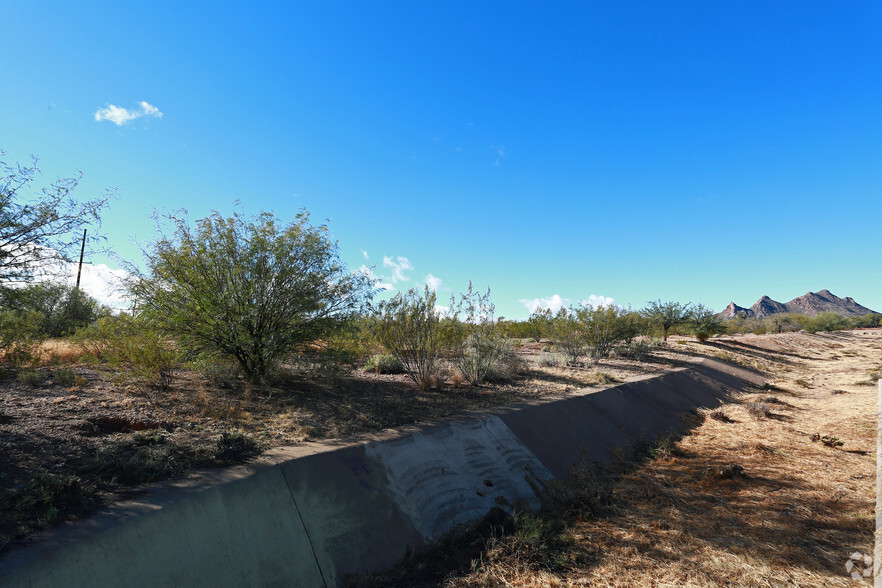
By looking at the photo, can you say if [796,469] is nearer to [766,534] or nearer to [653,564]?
[766,534]

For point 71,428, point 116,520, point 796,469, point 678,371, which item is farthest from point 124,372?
point 678,371

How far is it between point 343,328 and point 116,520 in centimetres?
564

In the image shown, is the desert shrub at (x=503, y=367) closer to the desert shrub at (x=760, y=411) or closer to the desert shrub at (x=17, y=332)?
the desert shrub at (x=760, y=411)

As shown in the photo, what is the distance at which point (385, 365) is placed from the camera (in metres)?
13.1

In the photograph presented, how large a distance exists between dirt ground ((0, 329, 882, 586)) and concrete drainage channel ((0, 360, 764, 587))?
0.46 meters

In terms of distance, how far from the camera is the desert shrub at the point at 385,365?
13.1 m

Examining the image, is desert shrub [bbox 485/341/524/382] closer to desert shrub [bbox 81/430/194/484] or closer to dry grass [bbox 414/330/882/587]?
dry grass [bbox 414/330/882/587]

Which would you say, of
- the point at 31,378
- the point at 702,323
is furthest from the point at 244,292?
the point at 702,323

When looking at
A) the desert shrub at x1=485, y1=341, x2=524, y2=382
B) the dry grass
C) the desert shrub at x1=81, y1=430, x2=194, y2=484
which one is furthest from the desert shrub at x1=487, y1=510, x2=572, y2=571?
the desert shrub at x1=485, y1=341, x2=524, y2=382

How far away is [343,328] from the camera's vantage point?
9008 mm

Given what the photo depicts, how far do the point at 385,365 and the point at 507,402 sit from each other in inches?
193

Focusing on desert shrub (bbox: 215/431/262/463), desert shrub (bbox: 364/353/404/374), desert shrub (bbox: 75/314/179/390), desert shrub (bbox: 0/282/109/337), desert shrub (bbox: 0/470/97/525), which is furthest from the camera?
desert shrub (bbox: 364/353/404/374)

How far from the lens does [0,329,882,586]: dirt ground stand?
425 cm

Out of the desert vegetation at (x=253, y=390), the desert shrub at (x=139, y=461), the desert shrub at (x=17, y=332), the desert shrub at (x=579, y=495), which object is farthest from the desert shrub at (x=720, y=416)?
the desert shrub at (x=17, y=332)
